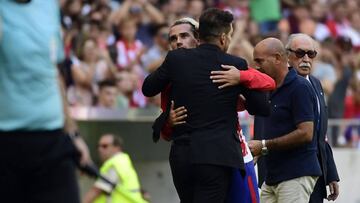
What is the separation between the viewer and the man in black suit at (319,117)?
9.12 m

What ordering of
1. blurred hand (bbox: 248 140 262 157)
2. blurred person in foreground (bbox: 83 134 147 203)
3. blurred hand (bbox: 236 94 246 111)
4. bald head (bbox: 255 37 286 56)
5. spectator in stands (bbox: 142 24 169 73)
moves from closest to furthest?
blurred hand (bbox: 236 94 246 111) → blurred hand (bbox: 248 140 262 157) → bald head (bbox: 255 37 286 56) → blurred person in foreground (bbox: 83 134 147 203) → spectator in stands (bbox: 142 24 169 73)

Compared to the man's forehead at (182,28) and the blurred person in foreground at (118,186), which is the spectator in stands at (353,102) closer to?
the blurred person in foreground at (118,186)

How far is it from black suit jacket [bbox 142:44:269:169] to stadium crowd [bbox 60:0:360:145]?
535cm

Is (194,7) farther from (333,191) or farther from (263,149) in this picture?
(263,149)

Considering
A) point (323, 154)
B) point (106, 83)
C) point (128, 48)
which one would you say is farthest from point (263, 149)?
point (128, 48)

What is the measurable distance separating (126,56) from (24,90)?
10.4 meters

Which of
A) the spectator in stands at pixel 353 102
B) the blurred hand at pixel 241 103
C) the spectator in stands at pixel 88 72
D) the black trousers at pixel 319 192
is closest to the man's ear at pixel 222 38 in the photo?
the blurred hand at pixel 241 103

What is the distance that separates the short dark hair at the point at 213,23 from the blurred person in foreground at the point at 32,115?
190cm

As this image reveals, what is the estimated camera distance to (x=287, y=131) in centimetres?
876

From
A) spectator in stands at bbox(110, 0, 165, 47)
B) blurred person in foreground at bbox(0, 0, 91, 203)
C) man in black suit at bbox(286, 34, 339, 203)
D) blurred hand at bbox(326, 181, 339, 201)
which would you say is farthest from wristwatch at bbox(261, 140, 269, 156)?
spectator in stands at bbox(110, 0, 165, 47)

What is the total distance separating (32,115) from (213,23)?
2205 mm

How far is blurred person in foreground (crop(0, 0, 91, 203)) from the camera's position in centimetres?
587

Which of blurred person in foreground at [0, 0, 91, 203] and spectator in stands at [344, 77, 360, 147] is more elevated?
blurred person in foreground at [0, 0, 91, 203]

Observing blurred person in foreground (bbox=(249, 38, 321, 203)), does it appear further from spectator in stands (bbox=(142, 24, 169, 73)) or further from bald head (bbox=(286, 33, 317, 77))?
spectator in stands (bbox=(142, 24, 169, 73))
